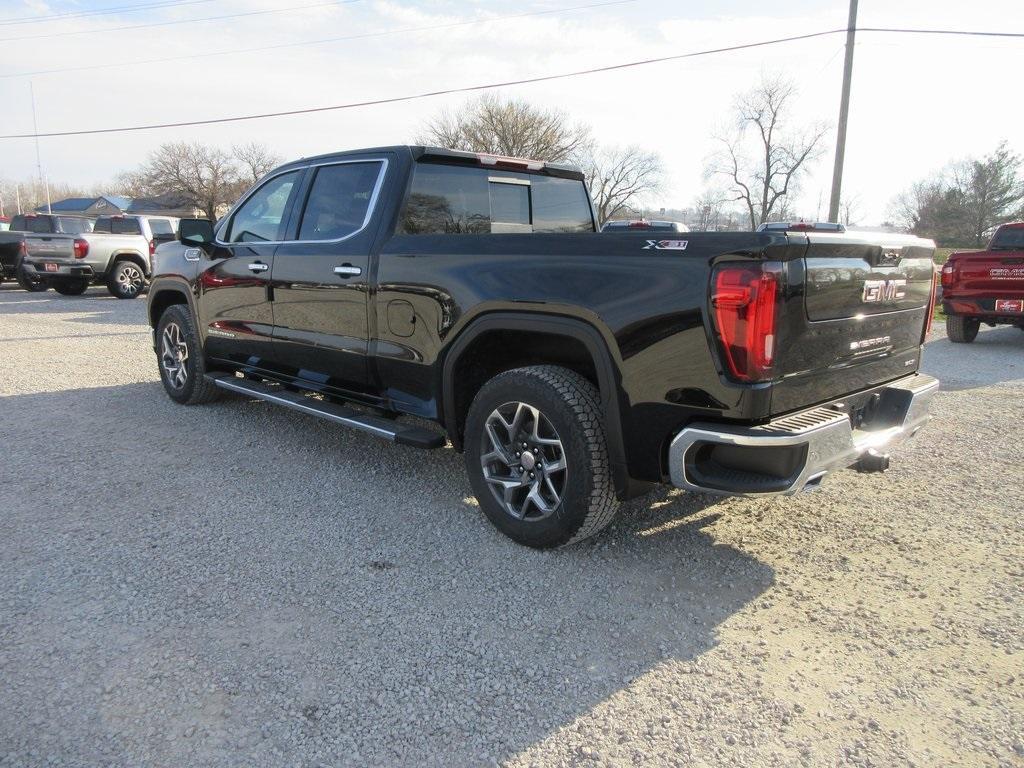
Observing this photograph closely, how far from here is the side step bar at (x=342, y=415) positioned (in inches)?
147

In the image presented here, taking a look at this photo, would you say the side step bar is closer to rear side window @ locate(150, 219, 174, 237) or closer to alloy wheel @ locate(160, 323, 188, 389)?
alloy wheel @ locate(160, 323, 188, 389)

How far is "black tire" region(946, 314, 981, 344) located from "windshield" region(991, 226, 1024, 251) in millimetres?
1081

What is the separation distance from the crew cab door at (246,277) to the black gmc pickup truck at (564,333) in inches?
1.1

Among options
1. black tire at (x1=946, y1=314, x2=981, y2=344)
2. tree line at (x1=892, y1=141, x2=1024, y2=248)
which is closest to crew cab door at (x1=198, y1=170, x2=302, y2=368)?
black tire at (x1=946, y1=314, x2=981, y2=344)

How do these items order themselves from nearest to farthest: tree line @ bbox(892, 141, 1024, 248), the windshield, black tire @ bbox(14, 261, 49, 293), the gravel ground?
the gravel ground
the windshield
black tire @ bbox(14, 261, 49, 293)
tree line @ bbox(892, 141, 1024, 248)

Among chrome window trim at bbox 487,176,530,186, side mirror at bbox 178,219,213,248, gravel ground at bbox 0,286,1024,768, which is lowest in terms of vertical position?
gravel ground at bbox 0,286,1024,768

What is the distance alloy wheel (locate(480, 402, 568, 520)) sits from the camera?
328 cm

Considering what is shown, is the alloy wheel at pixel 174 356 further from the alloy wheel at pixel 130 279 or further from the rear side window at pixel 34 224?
the rear side window at pixel 34 224

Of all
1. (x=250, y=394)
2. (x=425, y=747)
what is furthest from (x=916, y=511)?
(x=250, y=394)

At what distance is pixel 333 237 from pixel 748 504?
2.89 m

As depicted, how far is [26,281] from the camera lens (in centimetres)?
1614

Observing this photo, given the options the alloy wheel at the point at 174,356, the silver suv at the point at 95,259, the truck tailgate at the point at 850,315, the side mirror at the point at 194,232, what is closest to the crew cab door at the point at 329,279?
the side mirror at the point at 194,232

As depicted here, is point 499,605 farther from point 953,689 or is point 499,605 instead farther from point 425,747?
point 953,689

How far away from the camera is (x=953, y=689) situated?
A: 95.7 inches
